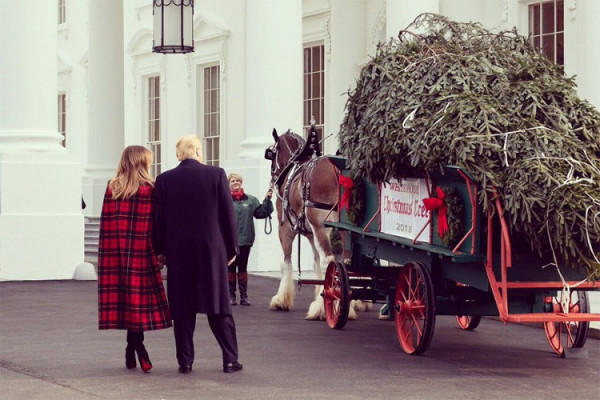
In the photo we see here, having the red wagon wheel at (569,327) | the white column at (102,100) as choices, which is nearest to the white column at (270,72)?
the white column at (102,100)

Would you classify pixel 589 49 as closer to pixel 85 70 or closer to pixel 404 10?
pixel 404 10

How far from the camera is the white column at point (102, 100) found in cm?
3105

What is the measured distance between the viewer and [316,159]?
14.6m

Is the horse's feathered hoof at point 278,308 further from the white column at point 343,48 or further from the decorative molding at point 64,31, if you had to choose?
the decorative molding at point 64,31

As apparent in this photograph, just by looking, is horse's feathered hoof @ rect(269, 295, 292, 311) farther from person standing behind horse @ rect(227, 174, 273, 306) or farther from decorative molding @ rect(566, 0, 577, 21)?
decorative molding @ rect(566, 0, 577, 21)

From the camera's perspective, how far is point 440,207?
34.2 ft

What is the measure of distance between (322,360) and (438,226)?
1.44 metres

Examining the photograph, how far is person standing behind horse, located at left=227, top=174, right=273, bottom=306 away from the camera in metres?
16.2

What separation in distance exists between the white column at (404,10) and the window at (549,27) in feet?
5.20

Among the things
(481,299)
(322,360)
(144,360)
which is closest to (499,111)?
(481,299)

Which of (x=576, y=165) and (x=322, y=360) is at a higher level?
(x=576, y=165)

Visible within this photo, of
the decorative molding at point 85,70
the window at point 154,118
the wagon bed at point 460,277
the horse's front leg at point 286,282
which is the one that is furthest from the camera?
the decorative molding at point 85,70

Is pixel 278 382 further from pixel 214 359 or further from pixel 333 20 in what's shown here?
pixel 333 20

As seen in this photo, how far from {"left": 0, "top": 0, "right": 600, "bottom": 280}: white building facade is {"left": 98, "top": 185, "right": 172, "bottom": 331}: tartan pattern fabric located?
570 cm
